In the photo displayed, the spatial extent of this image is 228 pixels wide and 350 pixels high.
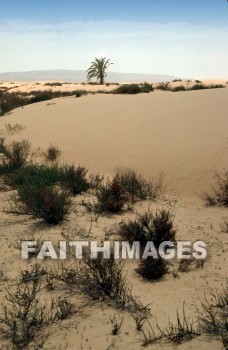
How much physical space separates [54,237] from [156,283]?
1707mm

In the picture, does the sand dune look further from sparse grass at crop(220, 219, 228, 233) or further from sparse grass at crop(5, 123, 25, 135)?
sparse grass at crop(220, 219, 228, 233)

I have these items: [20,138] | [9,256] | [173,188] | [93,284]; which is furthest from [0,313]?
[20,138]

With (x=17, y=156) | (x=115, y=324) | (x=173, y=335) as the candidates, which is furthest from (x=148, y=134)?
(x=173, y=335)

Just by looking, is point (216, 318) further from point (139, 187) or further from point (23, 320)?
point (139, 187)

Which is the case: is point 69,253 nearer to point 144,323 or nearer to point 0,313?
point 0,313

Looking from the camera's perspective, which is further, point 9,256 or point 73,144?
point 73,144

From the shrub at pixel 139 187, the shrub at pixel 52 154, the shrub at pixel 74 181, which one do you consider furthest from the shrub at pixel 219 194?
the shrub at pixel 52 154

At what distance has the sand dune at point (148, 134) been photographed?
25.6ft

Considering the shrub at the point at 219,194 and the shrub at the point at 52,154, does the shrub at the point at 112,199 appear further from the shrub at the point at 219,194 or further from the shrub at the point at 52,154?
the shrub at the point at 52,154

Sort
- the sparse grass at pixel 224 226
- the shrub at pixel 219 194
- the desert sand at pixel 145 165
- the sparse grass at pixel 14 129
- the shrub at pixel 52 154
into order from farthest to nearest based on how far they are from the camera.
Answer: the sparse grass at pixel 14 129 → the shrub at pixel 52 154 → the shrub at pixel 219 194 → the sparse grass at pixel 224 226 → the desert sand at pixel 145 165

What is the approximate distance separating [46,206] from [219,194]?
305 centimetres

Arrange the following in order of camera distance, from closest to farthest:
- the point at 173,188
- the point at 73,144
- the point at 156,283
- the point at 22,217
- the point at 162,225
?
the point at 156,283, the point at 162,225, the point at 22,217, the point at 173,188, the point at 73,144

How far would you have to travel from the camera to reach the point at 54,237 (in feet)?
16.8

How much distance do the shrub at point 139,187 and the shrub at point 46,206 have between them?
1.31 metres
